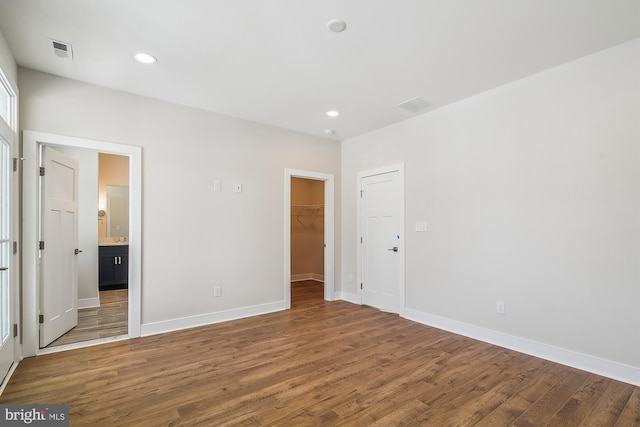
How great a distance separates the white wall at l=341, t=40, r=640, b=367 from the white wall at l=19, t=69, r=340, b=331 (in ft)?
6.67

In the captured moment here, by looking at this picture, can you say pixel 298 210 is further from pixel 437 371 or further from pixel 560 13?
pixel 560 13

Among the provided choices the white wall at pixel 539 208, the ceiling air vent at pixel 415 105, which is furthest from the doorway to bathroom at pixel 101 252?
the ceiling air vent at pixel 415 105

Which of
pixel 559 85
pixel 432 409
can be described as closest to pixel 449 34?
pixel 559 85

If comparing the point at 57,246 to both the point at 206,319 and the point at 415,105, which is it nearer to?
the point at 206,319

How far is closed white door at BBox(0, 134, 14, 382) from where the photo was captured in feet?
8.12

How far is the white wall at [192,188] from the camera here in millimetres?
3264

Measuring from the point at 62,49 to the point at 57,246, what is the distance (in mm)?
2031

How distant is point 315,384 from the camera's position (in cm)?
248

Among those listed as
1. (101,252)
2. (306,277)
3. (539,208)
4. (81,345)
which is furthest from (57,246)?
(539,208)

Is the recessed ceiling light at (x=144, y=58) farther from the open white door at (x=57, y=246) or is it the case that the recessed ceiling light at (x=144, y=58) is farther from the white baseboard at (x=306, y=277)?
the white baseboard at (x=306, y=277)

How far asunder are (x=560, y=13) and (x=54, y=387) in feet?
15.3

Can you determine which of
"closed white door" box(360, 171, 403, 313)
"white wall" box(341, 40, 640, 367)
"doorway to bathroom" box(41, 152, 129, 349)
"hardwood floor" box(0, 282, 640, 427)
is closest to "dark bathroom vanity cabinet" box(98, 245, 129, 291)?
"doorway to bathroom" box(41, 152, 129, 349)

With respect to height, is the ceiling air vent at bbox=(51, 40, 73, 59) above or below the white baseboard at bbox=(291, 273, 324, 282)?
above

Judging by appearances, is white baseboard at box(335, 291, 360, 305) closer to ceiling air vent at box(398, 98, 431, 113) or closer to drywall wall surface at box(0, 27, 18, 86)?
ceiling air vent at box(398, 98, 431, 113)
